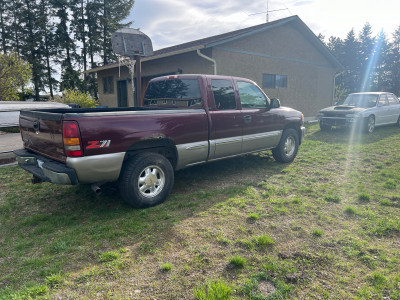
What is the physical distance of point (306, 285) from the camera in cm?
249

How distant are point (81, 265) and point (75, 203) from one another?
6.15 ft

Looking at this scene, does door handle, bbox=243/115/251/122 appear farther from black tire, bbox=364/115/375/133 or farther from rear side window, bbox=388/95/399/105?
rear side window, bbox=388/95/399/105

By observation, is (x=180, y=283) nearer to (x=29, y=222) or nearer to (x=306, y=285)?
(x=306, y=285)

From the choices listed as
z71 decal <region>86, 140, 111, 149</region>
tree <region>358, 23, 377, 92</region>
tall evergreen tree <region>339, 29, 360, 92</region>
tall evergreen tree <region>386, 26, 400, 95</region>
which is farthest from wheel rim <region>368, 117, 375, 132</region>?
tall evergreen tree <region>386, 26, 400, 95</region>

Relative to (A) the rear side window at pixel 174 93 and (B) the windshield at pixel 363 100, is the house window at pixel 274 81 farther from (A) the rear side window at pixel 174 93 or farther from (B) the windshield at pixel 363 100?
(A) the rear side window at pixel 174 93

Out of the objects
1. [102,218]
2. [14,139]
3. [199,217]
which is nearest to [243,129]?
[199,217]

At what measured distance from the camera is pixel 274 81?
46.8ft

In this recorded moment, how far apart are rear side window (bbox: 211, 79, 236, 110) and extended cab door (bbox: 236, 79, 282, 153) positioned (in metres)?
0.27

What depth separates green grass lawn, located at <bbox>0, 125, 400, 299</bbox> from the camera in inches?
97.3

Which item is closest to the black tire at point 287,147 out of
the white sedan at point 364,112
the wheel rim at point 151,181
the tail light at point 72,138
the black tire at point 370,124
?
the wheel rim at point 151,181

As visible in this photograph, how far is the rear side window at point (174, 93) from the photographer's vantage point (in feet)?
16.5

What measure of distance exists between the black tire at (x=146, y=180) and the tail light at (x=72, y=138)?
0.77 meters

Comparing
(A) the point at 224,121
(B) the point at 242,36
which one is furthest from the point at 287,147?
(B) the point at 242,36

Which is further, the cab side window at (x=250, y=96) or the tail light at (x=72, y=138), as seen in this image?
the cab side window at (x=250, y=96)
